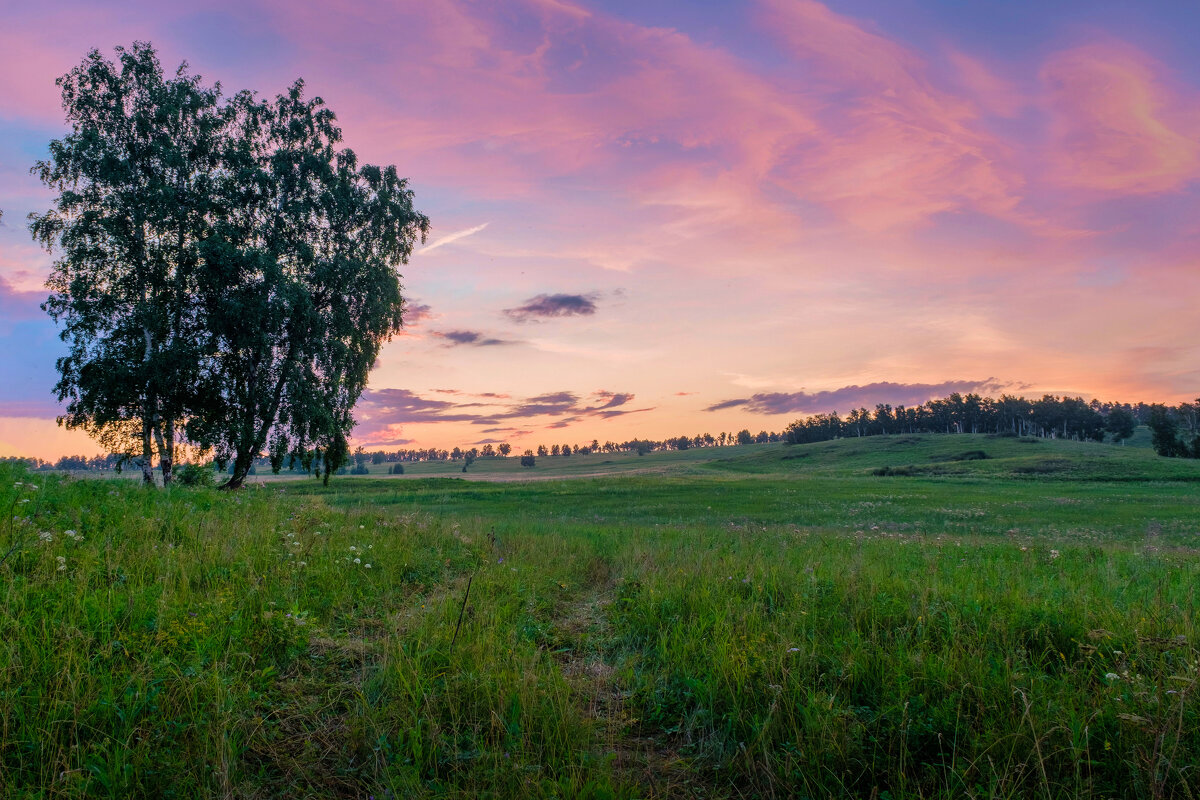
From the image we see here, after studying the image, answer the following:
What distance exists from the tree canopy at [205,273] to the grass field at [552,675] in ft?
56.2

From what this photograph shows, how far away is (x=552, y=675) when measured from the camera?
4.46m

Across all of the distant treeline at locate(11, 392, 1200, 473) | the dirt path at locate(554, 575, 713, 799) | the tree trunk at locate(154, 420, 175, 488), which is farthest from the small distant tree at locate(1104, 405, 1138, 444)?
the tree trunk at locate(154, 420, 175, 488)

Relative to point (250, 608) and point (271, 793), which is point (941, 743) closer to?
point (271, 793)

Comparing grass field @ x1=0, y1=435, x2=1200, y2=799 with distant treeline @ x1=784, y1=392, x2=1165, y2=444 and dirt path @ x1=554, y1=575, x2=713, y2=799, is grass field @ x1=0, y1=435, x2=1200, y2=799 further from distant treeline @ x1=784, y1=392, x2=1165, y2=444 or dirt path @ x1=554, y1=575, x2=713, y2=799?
distant treeline @ x1=784, y1=392, x2=1165, y2=444

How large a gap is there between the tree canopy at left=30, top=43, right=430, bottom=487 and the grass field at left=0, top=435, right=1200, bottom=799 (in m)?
17.1

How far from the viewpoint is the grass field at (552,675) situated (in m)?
3.35

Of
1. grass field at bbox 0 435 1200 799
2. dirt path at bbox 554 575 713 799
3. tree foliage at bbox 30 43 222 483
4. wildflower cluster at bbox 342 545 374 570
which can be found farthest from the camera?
tree foliage at bbox 30 43 222 483

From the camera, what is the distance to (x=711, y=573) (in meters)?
7.97

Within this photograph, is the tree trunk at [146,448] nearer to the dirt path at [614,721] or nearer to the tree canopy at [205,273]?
the tree canopy at [205,273]

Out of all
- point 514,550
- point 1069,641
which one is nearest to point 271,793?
point 1069,641

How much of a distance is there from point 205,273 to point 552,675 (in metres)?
26.3

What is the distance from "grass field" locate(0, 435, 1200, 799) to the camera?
3.35 meters

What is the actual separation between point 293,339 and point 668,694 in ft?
86.3

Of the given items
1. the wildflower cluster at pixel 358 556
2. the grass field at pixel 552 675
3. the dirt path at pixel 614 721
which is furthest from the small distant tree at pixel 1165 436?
the wildflower cluster at pixel 358 556
